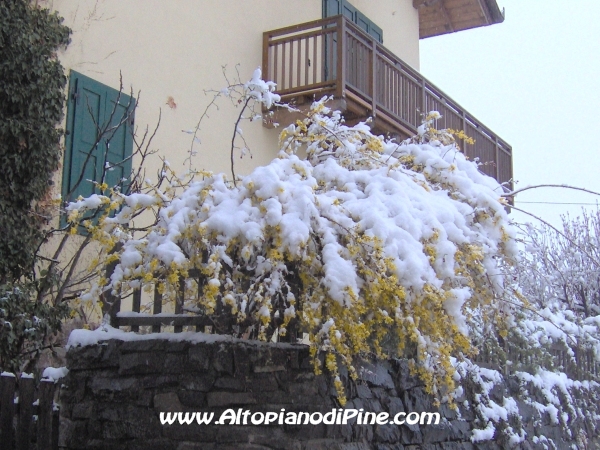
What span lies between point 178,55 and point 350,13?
13.9 ft

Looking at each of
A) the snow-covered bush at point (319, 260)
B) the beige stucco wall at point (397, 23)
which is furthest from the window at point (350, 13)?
the snow-covered bush at point (319, 260)

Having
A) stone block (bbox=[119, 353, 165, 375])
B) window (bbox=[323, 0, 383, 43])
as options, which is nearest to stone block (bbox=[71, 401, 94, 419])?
stone block (bbox=[119, 353, 165, 375])

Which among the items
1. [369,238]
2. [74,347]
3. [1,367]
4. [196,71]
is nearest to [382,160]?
[369,238]

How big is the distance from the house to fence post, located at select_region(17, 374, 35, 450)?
2.62 meters

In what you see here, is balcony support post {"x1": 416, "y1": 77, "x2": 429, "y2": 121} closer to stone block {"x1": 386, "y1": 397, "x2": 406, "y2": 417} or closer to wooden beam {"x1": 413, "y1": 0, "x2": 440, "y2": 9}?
wooden beam {"x1": 413, "y1": 0, "x2": 440, "y2": 9}

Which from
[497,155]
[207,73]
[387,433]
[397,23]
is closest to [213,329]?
[387,433]

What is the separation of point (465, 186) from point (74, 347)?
273 cm

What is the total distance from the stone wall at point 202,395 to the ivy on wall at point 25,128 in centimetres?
199

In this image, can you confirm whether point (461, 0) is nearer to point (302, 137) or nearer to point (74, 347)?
point (302, 137)

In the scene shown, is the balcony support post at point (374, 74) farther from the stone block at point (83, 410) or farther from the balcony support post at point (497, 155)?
the stone block at point (83, 410)

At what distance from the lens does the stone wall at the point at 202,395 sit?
4117mm

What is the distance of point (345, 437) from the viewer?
4230mm

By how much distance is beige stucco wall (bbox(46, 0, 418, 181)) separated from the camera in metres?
7.58

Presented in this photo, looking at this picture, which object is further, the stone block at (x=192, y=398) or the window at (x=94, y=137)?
the window at (x=94, y=137)
